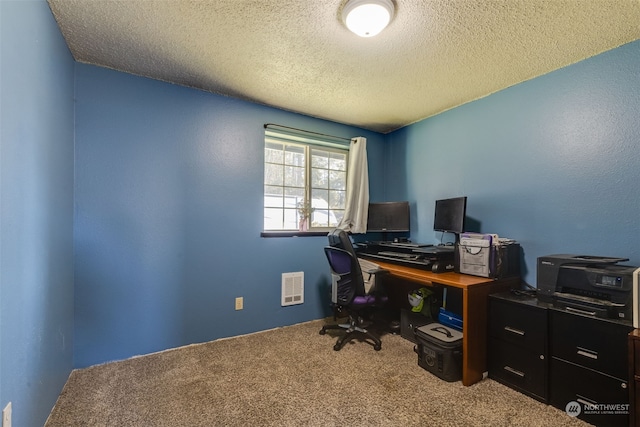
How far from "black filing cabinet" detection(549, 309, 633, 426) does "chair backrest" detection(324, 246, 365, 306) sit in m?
1.26

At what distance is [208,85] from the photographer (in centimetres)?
230

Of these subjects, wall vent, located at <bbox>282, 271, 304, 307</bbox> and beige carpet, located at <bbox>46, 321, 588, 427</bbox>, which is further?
wall vent, located at <bbox>282, 271, 304, 307</bbox>

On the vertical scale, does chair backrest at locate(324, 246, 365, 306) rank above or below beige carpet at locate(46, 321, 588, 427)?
above

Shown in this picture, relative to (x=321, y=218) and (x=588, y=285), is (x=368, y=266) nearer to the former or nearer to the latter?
(x=321, y=218)

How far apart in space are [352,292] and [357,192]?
128 centimetres

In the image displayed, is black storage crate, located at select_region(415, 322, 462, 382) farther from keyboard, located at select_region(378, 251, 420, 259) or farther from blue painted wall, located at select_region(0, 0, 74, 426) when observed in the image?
blue painted wall, located at select_region(0, 0, 74, 426)

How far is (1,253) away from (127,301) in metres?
1.21

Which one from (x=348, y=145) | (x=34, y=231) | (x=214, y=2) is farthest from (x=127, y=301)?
(x=348, y=145)

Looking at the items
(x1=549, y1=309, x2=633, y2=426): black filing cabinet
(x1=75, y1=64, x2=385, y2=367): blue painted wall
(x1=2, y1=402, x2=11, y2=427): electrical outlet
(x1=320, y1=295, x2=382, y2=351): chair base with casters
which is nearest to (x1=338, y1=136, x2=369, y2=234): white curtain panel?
(x1=75, y1=64, x2=385, y2=367): blue painted wall

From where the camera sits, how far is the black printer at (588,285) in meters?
1.43

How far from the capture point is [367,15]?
143cm

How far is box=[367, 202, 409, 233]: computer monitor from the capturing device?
3.07 meters

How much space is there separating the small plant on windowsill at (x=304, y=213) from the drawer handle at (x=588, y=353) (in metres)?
2.25

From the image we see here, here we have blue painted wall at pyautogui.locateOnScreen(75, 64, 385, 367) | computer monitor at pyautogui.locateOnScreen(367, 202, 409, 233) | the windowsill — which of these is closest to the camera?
blue painted wall at pyautogui.locateOnScreen(75, 64, 385, 367)
